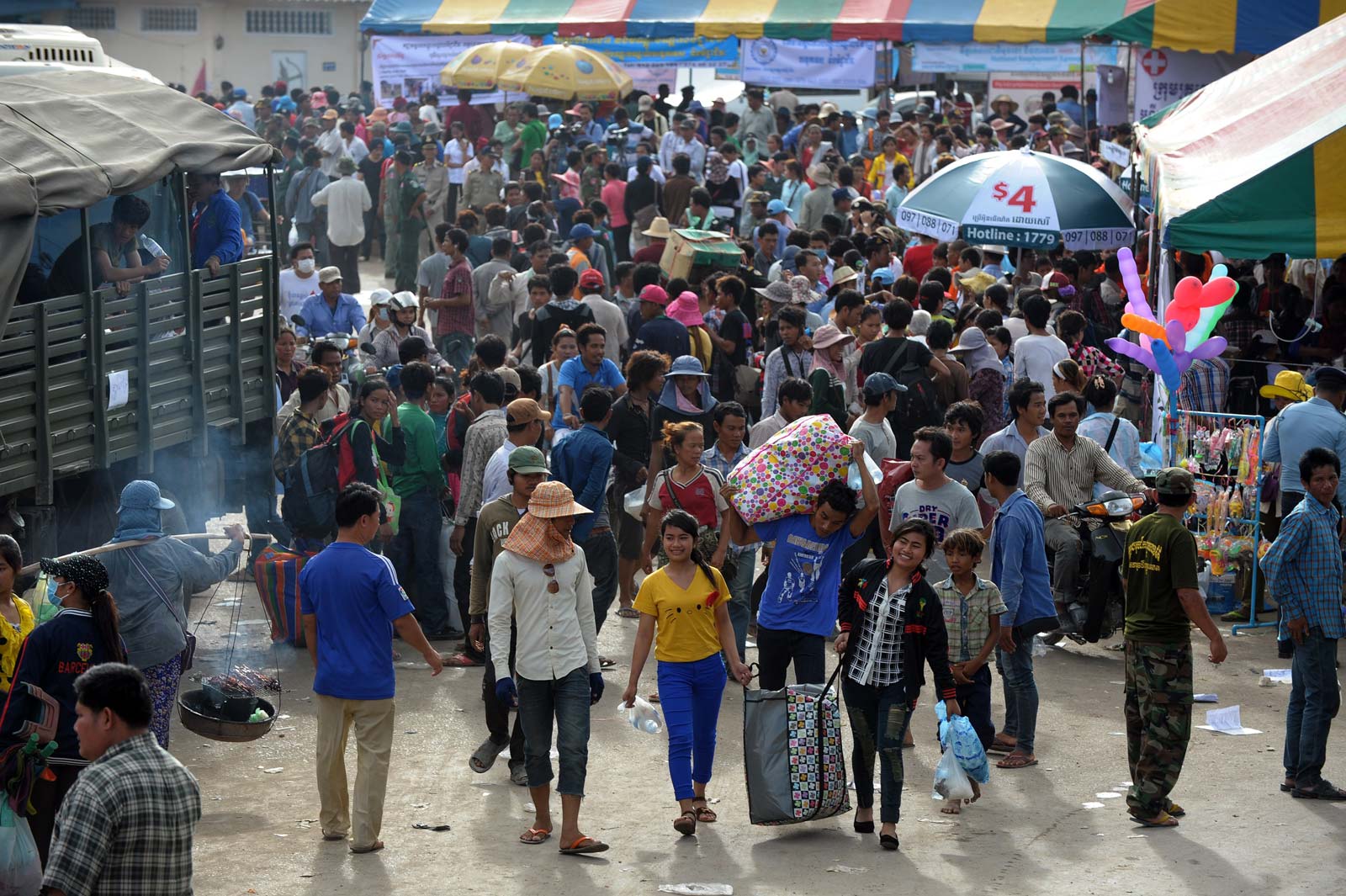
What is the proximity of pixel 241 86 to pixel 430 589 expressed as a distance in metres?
34.2

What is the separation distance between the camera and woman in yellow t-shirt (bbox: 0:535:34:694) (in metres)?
6.45

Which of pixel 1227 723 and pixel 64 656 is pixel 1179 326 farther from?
pixel 64 656

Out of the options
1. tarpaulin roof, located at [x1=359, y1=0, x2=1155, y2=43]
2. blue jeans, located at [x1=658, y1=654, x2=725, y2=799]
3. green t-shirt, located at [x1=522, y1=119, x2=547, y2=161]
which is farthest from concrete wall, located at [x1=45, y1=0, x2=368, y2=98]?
blue jeans, located at [x1=658, y1=654, x2=725, y2=799]

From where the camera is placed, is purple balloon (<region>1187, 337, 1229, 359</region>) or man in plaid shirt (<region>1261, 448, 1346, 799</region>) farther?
purple balloon (<region>1187, 337, 1229, 359</region>)

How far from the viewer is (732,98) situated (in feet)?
110

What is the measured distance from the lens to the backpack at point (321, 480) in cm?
931

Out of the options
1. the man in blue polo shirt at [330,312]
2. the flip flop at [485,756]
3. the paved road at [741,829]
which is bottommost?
the paved road at [741,829]

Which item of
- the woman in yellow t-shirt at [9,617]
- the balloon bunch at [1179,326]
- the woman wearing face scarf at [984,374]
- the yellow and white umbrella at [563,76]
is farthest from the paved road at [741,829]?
the yellow and white umbrella at [563,76]

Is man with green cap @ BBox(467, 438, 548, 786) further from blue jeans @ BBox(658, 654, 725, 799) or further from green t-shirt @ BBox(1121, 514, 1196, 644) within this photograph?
green t-shirt @ BBox(1121, 514, 1196, 644)

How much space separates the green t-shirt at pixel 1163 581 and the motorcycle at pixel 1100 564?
212 centimetres

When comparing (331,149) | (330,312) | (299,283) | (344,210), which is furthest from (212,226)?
(331,149)

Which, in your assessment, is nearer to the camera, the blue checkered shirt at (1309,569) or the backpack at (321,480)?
the blue checkered shirt at (1309,569)

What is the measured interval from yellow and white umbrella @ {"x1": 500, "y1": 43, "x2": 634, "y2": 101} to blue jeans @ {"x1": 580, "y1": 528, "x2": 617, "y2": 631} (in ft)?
64.5

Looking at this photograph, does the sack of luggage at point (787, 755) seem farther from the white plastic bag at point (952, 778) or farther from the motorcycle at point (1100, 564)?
the motorcycle at point (1100, 564)
